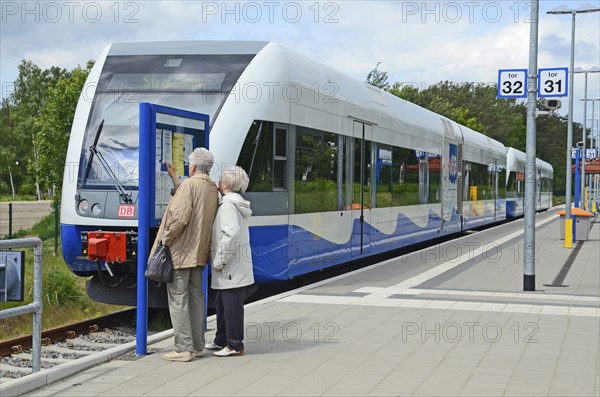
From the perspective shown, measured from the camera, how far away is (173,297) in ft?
23.4

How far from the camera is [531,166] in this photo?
1247 cm

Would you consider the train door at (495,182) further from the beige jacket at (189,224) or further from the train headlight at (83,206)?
the beige jacket at (189,224)

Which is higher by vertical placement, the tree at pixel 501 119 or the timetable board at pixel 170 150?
the tree at pixel 501 119

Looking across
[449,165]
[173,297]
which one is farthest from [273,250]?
[449,165]

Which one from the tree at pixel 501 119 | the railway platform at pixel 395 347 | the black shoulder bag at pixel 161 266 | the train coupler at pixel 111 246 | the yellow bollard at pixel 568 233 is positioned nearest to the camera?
the railway platform at pixel 395 347

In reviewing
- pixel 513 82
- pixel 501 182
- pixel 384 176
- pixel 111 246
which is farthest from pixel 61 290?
pixel 501 182

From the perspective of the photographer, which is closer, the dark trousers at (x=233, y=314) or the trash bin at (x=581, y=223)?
the dark trousers at (x=233, y=314)

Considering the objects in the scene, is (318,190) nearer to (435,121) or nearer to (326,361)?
(326,361)

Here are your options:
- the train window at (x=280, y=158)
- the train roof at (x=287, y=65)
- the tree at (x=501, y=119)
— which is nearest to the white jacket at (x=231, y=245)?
the train window at (x=280, y=158)

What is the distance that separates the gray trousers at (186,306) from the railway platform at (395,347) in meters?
0.21

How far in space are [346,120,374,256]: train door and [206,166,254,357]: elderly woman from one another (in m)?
6.60

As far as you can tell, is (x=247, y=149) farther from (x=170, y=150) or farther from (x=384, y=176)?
(x=384, y=176)

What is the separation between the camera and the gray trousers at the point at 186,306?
7.10m

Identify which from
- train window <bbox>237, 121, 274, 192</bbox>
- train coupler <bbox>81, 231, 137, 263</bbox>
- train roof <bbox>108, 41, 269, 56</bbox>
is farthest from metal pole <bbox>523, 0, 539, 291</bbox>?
train coupler <bbox>81, 231, 137, 263</bbox>
